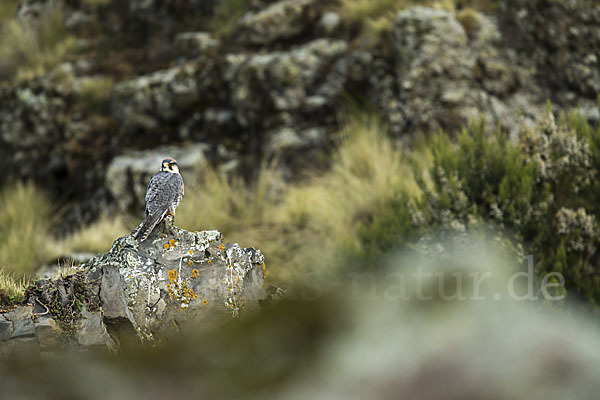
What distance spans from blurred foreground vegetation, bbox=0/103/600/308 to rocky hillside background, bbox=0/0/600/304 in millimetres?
20

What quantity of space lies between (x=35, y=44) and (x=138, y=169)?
457 cm

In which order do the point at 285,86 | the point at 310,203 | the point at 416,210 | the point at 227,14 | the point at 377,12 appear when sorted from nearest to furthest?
1. the point at 416,210
2. the point at 310,203
3. the point at 285,86
4. the point at 377,12
5. the point at 227,14

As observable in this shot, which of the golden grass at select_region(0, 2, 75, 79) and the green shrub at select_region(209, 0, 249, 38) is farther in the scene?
the golden grass at select_region(0, 2, 75, 79)

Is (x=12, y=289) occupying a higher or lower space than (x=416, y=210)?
higher

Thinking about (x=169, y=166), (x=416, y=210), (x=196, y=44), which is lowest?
(x=416, y=210)

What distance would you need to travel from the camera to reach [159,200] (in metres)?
2.38

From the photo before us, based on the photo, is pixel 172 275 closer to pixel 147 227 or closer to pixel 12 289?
pixel 147 227

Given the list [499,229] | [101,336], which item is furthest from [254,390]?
[499,229]

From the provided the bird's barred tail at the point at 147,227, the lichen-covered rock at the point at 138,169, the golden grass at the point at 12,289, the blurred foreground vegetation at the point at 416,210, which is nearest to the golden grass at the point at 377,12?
the blurred foreground vegetation at the point at 416,210

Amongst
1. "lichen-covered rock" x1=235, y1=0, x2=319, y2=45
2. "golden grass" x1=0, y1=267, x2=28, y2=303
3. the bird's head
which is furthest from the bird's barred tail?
"lichen-covered rock" x1=235, y1=0, x2=319, y2=45

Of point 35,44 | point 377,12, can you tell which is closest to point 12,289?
point 377,12

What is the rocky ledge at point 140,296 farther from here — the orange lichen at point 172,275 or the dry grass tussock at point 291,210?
the dry grass tussock at point 291,210

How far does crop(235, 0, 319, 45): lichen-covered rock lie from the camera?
7852 mm

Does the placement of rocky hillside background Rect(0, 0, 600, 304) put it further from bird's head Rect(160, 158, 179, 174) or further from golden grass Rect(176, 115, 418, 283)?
bird's head Rect(160, 158, 179, 174)
